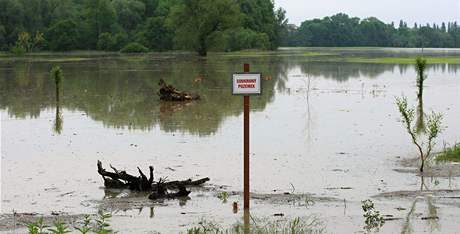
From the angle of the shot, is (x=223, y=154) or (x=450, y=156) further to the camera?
(x=223, y=154)

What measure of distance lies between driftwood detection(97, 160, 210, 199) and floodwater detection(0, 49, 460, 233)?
0.22 meters

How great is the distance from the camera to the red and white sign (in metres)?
9.02

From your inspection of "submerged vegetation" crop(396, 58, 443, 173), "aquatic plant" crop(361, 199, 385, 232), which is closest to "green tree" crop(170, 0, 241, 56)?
"submerged vegetation" crop(396, 58, 443, 173)

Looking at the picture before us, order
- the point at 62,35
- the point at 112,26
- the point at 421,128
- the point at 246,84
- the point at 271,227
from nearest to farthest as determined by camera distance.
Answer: the point at 271,227, the point at 246,84, the point at 421,128, the point at 62,35, the point at 112,26

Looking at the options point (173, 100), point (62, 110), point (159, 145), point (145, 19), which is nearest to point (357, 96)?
point (173, 100)

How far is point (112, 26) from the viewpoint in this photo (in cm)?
11438

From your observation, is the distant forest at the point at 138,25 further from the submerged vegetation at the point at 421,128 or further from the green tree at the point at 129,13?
the submerged vegetation at the point at 421,128

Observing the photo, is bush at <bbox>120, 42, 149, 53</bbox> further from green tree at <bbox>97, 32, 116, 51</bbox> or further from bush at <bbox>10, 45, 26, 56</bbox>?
bush at <bbox>10, 45, 26, 56</bbox>

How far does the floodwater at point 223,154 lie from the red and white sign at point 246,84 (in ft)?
5.15

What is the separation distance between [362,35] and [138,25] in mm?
77023

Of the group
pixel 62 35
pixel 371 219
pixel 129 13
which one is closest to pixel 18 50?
pixel 62 35

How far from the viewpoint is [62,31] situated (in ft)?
353

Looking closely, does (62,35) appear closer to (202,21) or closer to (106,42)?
(106,42)

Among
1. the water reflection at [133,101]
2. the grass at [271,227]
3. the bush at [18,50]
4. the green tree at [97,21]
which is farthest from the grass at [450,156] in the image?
the green tree at [97,21]
